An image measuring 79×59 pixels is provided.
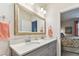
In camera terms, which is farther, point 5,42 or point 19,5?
point 19,5

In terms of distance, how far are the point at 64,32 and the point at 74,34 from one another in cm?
16

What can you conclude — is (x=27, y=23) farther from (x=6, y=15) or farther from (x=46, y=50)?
(x=46, y=50)

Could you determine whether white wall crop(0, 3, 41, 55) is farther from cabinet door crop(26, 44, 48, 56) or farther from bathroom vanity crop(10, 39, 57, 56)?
cabinet door crop(26, 44, 48, 56)

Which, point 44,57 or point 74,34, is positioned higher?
point 74,34

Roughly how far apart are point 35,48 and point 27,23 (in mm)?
404

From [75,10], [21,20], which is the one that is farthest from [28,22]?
[75,10]

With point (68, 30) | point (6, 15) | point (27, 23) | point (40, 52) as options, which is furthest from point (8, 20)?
point (68, 30)

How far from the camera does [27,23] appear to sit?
150 centimetres

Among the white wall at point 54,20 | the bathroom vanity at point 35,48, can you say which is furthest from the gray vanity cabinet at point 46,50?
the white wall at point 54,20

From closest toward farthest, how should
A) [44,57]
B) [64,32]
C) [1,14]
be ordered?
[1,14] → [44,57] → [64,32]

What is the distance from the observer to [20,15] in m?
1.41

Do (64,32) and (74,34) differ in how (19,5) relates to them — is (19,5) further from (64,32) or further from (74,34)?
(74,34)

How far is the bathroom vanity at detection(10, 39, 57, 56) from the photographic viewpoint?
116 centimetres

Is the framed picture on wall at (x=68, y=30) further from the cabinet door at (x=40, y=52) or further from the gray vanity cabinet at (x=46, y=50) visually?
the cabinet door at (x=40, y=52)
